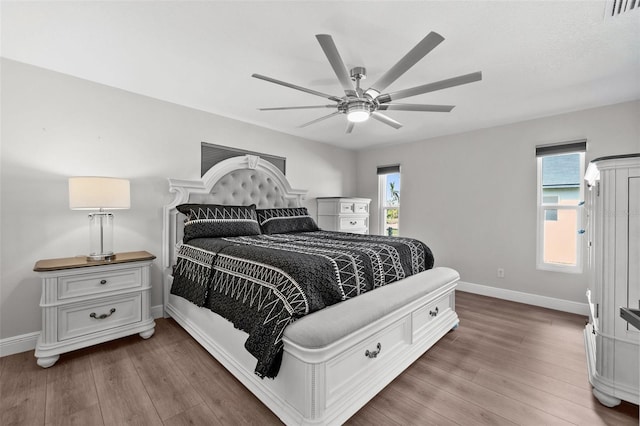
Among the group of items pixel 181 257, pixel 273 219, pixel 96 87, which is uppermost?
pixel 96 87

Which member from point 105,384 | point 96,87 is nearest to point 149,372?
point 105,384

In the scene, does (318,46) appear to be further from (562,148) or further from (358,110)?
(562,148)

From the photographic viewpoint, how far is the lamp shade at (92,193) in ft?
7.00

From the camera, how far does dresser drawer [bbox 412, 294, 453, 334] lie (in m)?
2.08

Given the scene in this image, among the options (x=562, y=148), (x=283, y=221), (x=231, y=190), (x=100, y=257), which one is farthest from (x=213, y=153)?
(x=562, y=148)

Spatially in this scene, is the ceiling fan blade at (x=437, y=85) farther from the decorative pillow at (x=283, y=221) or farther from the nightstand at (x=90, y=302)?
the nightstand at (x=90, y=302)

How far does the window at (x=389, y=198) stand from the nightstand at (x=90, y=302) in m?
3.64

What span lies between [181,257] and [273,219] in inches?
44.1

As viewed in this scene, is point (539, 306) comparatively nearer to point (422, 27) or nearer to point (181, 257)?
point (422, 27)

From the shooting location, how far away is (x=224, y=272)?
1989 mm

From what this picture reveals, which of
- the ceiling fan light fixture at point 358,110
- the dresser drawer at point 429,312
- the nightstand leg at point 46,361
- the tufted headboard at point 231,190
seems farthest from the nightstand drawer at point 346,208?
the nightstand leg at point 46,361

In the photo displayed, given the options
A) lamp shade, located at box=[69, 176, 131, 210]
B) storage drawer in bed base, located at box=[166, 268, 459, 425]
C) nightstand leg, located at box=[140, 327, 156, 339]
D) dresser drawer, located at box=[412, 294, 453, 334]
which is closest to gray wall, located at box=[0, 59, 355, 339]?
lamp shade, located at box=[69, 176, 131, 210]

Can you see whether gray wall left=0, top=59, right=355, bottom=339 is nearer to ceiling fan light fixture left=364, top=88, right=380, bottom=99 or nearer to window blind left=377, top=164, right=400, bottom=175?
ceiling fan light fixture left=364, top=88, right=380, bottom=99

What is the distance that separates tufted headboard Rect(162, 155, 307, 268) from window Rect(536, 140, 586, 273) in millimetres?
3105
